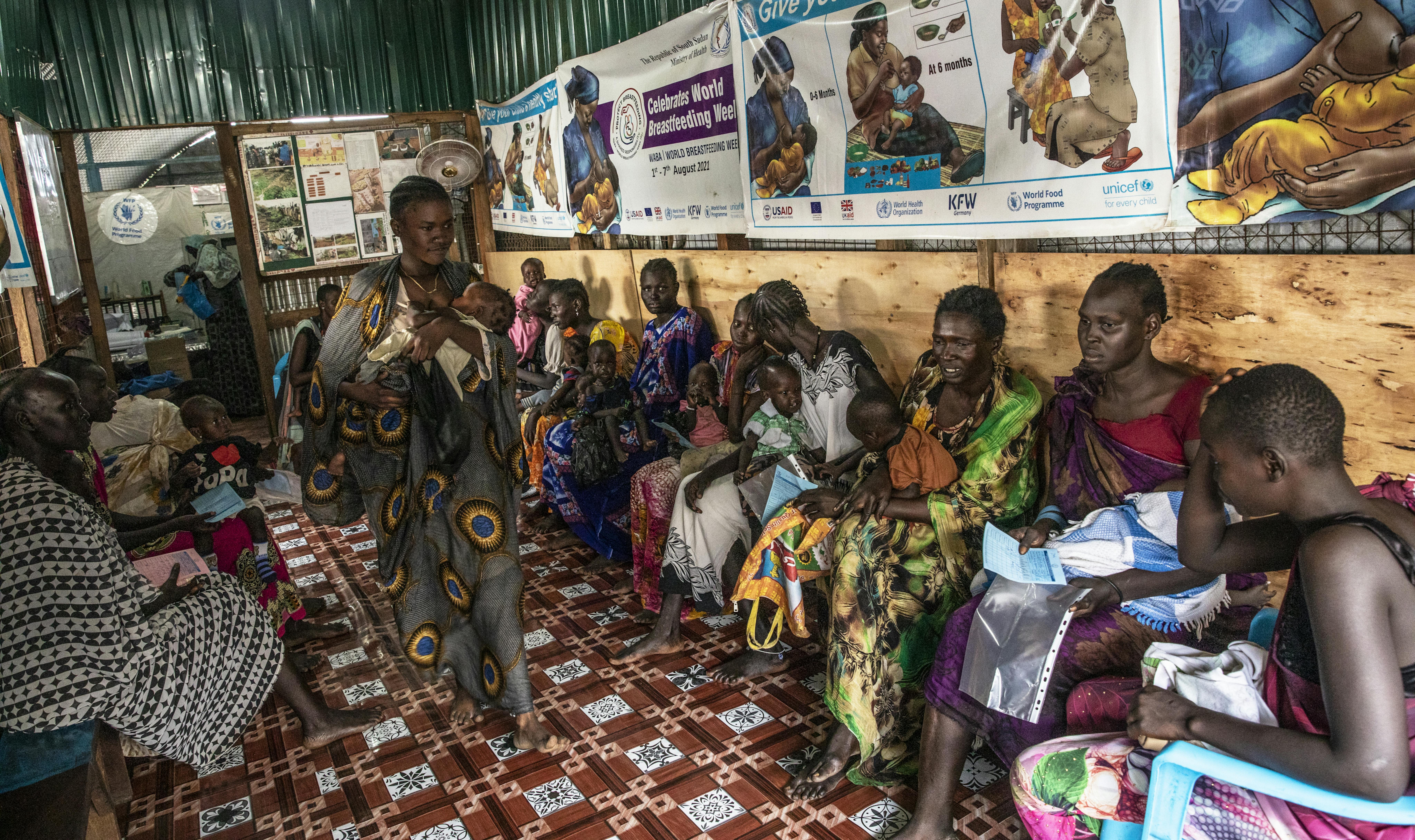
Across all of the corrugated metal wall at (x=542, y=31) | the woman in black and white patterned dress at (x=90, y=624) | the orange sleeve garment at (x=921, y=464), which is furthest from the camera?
the corrugated metal wall at (x=542, y=31)

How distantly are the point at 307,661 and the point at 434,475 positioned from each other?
5.01 feet

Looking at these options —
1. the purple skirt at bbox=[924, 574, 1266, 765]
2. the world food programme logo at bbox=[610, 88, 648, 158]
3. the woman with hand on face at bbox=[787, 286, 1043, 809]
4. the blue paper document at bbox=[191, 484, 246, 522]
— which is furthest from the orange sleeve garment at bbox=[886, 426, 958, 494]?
the world food programme logo at bbox=[610, 88, 648, 158]

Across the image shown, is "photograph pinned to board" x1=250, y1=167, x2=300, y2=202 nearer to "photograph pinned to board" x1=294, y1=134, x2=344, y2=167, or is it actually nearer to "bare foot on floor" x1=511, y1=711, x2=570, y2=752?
"photograph pinned to board" x1=294, y1=134, x2=344, y2=167

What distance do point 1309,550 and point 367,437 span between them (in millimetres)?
2653

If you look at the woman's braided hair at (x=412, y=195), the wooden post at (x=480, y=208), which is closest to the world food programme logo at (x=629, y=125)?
the woman's braided hair at (x=412, y=195)

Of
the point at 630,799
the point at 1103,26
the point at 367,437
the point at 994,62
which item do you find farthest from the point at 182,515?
the point at 1103,26

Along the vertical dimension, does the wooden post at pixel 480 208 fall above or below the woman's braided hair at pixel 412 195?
above

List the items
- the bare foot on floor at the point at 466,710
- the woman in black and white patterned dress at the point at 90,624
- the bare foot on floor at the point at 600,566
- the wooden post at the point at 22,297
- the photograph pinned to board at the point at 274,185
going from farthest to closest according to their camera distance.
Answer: the photograph pinned to board at the point at 274,185 → the bare foot on floor at the point at 600,566 → the wooden post at the point at 22,297 → the bare foot on floor at the point at 466,710 → the woman in black and white patterned dress at the point at 90,624

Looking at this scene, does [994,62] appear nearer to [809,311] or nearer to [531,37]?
[809,311]

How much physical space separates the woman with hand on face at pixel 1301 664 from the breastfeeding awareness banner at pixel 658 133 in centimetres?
311

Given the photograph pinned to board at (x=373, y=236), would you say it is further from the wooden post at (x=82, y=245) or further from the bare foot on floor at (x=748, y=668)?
the bare foot on floor at (x=748, y=668)

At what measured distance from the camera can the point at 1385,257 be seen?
7.15 feet

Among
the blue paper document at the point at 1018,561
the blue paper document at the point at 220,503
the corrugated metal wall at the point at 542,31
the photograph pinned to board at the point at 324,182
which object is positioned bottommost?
the blue paper document at the point at 1018,561

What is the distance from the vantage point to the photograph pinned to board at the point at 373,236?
7.53 m
